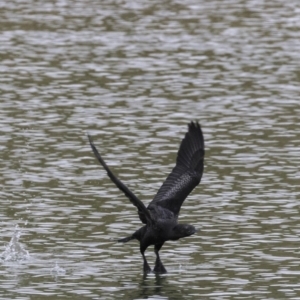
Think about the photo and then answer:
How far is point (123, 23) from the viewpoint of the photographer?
3092cm

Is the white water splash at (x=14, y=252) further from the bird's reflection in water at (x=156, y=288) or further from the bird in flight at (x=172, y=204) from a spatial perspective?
the bird's reflection in water at (x=156, y=288)

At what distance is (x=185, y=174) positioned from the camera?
1173 cm

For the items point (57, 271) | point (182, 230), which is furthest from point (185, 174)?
point (57, 271)

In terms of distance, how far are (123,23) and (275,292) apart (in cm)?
2106

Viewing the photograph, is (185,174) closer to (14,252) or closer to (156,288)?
(156,288)

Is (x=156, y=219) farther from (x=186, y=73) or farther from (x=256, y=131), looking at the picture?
(x=186, y=73)

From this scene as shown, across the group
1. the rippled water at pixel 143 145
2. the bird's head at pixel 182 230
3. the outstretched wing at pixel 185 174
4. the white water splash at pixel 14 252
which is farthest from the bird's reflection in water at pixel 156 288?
the white water splash at pixel 14 252

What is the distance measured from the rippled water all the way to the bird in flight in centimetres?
34

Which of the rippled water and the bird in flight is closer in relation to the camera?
the bird in flight

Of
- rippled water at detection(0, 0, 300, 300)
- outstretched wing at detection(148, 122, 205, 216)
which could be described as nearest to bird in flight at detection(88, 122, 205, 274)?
outstretched wing at detection(148, 122, 205, 216)

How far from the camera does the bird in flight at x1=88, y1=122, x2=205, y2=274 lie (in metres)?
11.0

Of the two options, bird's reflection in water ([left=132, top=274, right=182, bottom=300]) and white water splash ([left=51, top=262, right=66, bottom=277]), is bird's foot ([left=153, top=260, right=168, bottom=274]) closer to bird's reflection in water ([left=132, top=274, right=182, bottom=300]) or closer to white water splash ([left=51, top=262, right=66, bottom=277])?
bird's reflection in water ([left=132, top=274, right=182, bottom=300])

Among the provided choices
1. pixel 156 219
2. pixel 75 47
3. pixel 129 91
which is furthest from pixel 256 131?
pixel 75 47

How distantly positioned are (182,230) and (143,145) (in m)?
6.46
